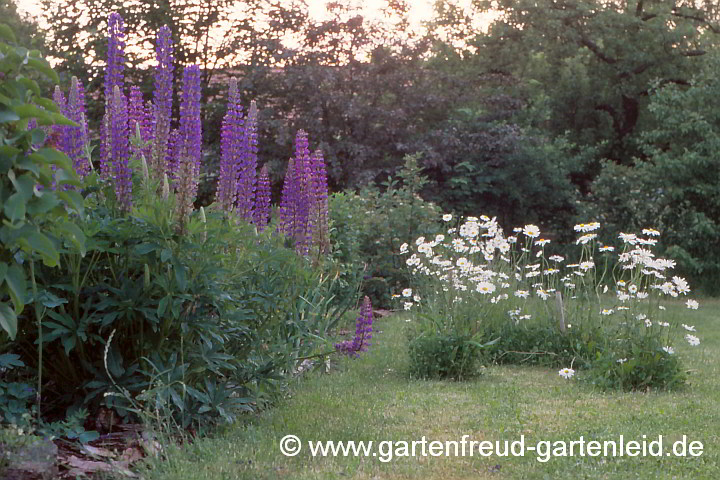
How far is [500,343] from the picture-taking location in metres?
7.14

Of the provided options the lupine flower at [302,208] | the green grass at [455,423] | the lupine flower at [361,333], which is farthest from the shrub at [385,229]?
the lupine flower at [302,208]

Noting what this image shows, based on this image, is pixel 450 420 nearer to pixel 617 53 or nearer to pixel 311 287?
pixel 311 287

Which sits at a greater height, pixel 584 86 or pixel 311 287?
pixel 584 86

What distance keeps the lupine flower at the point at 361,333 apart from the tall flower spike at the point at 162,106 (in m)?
2.05

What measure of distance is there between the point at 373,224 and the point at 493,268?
126 inches

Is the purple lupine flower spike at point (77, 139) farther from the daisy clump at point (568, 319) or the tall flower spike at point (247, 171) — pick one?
the daisy clump at point (568, 319)

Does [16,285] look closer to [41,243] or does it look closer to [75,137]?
[41,243]

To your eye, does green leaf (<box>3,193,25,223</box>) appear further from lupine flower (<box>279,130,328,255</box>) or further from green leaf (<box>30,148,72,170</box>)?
lupine flower (<box>279,130,328,255</box>)

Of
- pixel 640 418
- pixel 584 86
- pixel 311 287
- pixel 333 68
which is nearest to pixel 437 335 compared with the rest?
pixel 311 287

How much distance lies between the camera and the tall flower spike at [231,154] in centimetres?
487

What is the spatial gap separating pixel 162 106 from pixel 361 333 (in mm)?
2458

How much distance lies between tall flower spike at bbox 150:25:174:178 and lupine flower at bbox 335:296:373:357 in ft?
6.72

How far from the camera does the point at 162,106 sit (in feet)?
15.0

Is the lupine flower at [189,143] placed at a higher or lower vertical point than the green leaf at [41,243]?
higher
